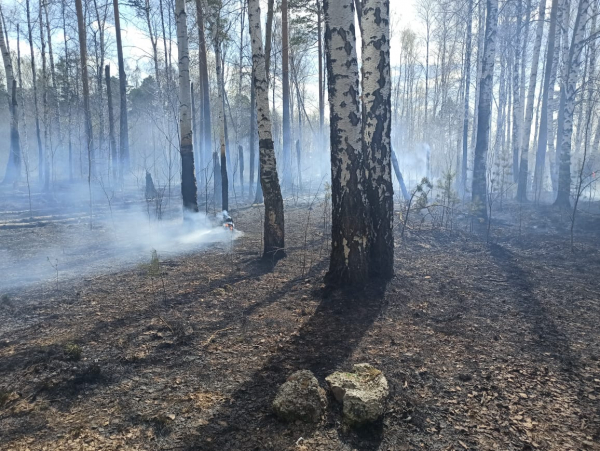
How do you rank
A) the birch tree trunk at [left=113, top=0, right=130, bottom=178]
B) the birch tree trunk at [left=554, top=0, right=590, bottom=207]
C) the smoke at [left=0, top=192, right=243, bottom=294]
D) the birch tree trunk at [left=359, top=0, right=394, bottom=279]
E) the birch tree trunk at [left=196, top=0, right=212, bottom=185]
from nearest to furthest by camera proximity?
the birch tree trunk at [left=359, top=0, right=394, bottom=279] → the smoke at [left=0, top=192, right=243, bottom=294] → the birch tree trunk at [left=554, top=0, right=590, bottom=207] → the birch tree trunk at [left=196, top=0, right=212, bottom=185] → the birch tree trunk at [left=113, top=0, right=130, bottom=178]

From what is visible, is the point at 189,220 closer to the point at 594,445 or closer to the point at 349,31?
the point at 349,31

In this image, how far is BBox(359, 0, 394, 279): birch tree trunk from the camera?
4648 mm

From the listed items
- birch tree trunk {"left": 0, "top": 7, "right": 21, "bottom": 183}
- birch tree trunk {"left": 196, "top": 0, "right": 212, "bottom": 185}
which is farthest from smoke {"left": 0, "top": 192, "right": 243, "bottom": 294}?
birch tree trunk {"left": 0, "top": 7, "right": 21, "bottom": 183}

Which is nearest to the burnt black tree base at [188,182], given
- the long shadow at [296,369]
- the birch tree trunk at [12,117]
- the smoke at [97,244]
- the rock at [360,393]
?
the smoke at [97,244]

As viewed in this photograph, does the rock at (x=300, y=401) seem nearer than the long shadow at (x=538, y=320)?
Yes

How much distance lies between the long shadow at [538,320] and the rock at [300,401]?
6.51ft

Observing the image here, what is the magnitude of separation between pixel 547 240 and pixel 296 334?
654cm

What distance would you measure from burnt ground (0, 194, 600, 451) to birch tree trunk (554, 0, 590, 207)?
6873 millimetres

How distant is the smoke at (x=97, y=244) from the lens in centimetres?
592

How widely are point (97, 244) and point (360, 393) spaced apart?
743 centimetres

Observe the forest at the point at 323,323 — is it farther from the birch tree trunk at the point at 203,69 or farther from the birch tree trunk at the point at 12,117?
the birch tree trunk at the point at 12,117

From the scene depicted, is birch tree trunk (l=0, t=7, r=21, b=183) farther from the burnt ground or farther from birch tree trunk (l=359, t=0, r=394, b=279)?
birch tree trunk (l=359, t=0, r=394, b=279)

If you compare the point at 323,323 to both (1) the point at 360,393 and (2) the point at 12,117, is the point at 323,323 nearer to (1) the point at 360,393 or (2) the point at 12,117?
(1) the point at 360,393

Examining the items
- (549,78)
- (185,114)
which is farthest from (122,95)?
(549,78)
